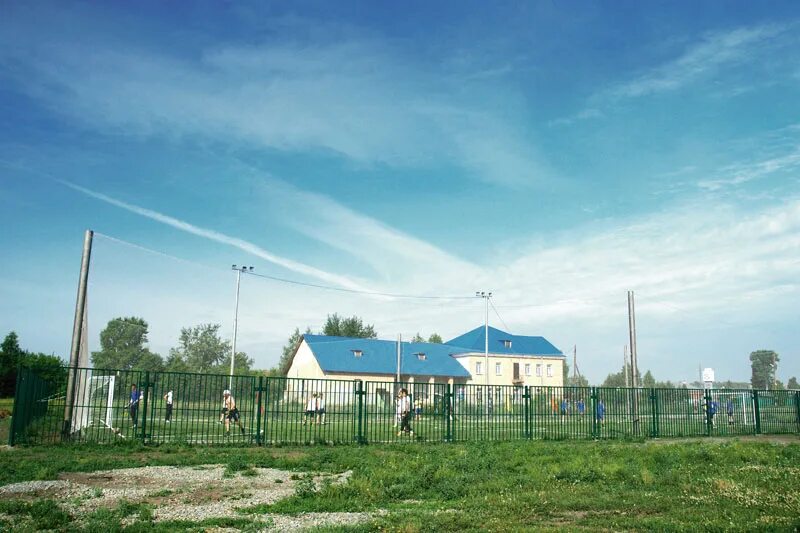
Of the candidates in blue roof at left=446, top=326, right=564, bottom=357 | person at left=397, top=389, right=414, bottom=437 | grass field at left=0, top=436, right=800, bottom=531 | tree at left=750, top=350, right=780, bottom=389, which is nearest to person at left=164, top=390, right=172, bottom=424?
grass field at left=0, top=436, right=800, bottom=531

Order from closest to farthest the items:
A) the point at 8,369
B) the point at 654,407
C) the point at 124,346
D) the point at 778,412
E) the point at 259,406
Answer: the point at 259,406 < the point at 654,407 < the point at 778,412 < the point at 8,369 < the point at 124,346

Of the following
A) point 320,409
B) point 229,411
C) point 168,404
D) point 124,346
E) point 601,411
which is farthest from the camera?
point 124,346

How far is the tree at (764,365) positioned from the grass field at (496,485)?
122m

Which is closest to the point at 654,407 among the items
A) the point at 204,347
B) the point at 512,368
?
the point at 512,368

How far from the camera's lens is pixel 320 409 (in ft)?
72.5

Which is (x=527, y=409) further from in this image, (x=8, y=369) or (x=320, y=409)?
(x=8, y=369)

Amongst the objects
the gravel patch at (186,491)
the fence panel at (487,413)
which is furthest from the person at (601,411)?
the gravel patch at (186,491)

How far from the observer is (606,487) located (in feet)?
41.3

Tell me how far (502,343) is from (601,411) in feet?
182

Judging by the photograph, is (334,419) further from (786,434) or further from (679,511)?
(786,434)

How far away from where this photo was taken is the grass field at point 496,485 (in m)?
9.55

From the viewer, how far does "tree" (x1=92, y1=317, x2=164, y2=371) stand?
11531cm

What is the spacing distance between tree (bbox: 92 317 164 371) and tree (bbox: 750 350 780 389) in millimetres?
109934

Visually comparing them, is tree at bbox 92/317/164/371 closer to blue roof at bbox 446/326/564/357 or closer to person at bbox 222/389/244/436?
blue roof at bbox 446/326/564/357
